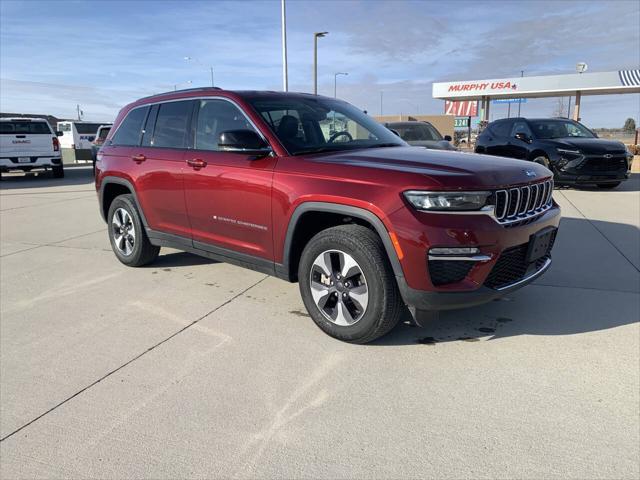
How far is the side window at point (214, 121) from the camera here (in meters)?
4.06

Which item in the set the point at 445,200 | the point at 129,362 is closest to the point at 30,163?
the point at 129,362

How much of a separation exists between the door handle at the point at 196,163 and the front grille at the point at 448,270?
2261mm

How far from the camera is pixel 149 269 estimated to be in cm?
541

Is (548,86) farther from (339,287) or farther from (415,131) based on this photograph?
(339,287)

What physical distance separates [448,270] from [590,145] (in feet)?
30.2

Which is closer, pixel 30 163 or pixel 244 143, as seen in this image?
pixel 244 143

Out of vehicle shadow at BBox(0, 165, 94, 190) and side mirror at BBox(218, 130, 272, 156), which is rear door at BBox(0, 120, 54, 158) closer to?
vehicle shadow at BBox(0, 165, 94, 190)

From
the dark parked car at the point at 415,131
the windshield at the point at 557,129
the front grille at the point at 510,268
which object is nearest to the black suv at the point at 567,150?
the windshield at the point at 557,129

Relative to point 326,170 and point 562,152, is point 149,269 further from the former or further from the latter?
point 562,152

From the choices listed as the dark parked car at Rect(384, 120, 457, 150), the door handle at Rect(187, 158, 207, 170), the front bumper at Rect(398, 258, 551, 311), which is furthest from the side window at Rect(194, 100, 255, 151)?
the dark parked car at Rect(384, 120, 457, 150)

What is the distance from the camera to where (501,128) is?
12.1 metres

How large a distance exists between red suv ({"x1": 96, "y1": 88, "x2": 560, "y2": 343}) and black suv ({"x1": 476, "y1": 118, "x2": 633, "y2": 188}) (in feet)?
24.2

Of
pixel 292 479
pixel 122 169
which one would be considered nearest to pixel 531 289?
pixel 292 479

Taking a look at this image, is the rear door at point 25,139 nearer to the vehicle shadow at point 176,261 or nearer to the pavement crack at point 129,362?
the vehicle shadow at point 176,261
